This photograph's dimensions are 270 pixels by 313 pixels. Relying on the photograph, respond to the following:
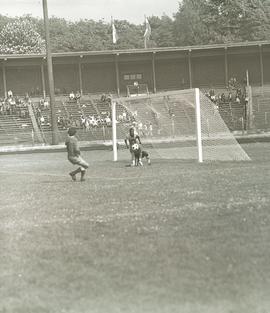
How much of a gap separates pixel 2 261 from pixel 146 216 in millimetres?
2776

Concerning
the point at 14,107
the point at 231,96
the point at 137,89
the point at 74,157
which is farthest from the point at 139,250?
the point at 137,89

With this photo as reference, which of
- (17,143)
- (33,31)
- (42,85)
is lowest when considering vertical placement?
(17,143)

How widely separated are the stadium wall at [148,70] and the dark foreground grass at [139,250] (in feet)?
127

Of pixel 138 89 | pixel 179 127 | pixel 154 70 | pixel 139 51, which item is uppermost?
pixel 139 51

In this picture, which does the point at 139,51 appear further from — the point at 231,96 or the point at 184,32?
the point at 184,32

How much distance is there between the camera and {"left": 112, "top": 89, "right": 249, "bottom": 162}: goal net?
894 inches

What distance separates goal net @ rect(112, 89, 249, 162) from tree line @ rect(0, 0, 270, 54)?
47457 mm

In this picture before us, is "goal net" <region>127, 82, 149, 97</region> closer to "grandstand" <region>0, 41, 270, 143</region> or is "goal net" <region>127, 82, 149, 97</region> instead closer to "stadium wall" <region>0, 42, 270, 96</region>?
"grandstand" <region>0, 41, 270, 143</region>

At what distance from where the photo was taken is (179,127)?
3022 cm

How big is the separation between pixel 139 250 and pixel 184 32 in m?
77.7

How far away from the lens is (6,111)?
4250 centimetres

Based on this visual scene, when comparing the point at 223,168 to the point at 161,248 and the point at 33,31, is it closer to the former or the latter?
the point at 161,248

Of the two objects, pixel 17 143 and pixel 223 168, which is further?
pixel 17 143

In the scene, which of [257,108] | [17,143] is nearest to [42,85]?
[17,143]
